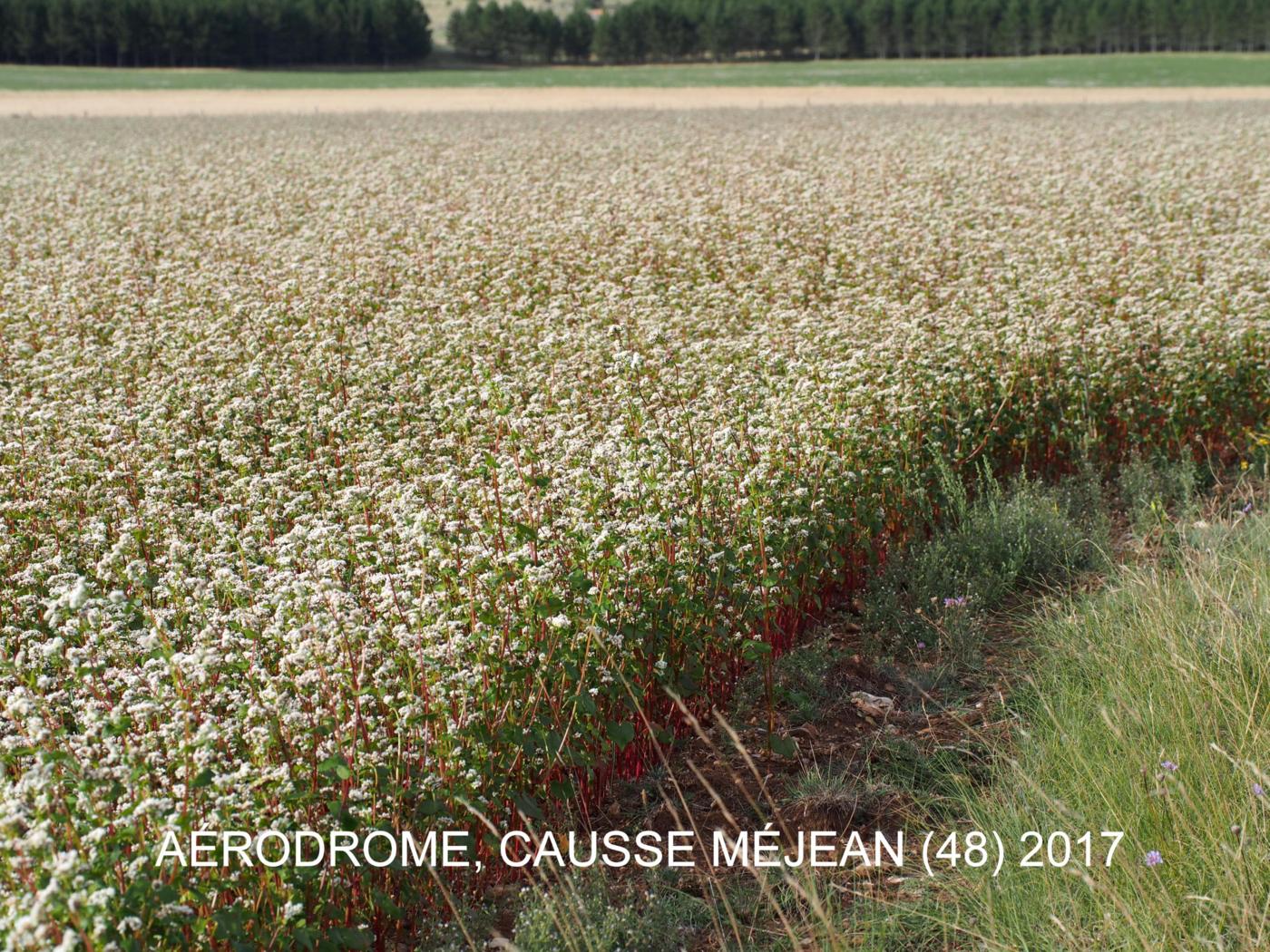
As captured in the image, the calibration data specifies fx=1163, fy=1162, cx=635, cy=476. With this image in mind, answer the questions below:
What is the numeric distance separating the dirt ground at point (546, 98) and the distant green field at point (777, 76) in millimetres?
5574

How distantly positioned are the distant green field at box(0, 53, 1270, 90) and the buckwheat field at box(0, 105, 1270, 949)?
53.3 m

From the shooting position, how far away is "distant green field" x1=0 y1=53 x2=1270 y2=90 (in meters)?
64.5

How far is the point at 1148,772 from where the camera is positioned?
12.8ft

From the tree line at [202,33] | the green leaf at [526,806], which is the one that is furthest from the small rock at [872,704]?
the tree line at [202,33]

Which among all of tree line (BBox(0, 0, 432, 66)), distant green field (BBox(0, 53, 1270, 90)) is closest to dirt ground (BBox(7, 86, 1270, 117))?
distant green field (BBox(0, 53, 1270, 90))

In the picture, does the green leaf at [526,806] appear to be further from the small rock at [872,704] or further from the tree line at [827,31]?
the tree line at [827,31]

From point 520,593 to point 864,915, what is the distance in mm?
1811

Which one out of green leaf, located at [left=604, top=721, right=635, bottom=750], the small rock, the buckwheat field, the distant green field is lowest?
the small rock

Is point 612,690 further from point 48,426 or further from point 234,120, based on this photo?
point 234,120

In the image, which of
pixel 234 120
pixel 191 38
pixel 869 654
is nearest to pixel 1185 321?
pixel 869 654

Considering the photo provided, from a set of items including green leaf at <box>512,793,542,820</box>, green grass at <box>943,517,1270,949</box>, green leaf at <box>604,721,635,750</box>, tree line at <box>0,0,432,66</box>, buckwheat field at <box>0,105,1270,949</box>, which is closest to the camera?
green grass at <box>943,517,1270,949</box>

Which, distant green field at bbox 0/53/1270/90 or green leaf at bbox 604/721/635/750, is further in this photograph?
distant green field at bbox 0/53/1270/90

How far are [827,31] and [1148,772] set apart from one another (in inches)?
4696

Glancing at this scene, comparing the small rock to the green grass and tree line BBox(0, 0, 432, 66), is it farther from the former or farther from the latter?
tree line BBox(0, 0, 432, 66)
